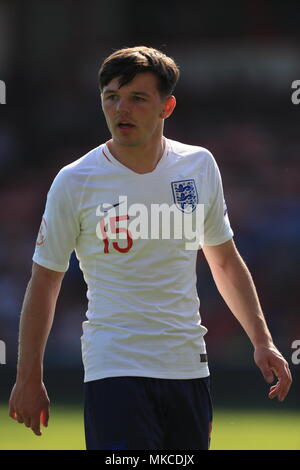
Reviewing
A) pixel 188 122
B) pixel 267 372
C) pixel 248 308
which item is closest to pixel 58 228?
pixel 248 308

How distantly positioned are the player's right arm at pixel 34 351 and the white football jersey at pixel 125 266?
0.07 metres

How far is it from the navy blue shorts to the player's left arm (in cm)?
31

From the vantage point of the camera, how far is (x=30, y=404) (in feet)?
11.3

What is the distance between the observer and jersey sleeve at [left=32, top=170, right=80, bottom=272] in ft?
11.7

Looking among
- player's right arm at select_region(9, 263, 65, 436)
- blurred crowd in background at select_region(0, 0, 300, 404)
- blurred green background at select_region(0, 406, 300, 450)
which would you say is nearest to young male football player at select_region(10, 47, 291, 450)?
player's right arm at select_region(9, 263, 65, 436)

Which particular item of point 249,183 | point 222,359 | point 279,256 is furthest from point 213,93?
point 222,359

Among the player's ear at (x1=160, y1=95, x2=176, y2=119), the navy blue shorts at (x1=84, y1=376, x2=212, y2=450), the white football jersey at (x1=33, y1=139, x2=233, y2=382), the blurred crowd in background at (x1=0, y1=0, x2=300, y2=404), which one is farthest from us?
the blurred crowd in background at (x1=0, y1=0, x2=300, y2=404)

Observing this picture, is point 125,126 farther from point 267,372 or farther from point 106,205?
point 267,372

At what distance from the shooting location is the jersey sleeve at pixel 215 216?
3.87m

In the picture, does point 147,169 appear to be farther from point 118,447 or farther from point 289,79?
point 289,79

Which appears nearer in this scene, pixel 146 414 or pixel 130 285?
pixel 146 414

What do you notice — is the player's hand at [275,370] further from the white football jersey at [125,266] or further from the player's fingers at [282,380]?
the white football jersey at [125,266]

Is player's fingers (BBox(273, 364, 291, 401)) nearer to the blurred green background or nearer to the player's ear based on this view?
the player's ear

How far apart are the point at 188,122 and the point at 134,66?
921 cm
